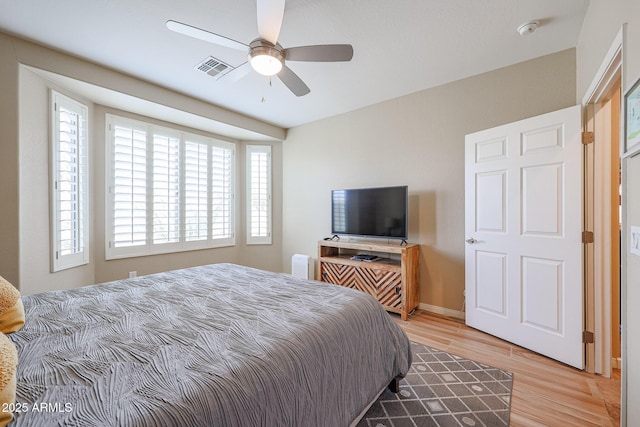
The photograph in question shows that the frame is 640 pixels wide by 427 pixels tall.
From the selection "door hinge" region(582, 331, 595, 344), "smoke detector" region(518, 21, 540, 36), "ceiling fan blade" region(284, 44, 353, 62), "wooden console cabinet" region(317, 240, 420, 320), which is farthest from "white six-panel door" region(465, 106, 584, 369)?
"ceiling fan blade" region(284, 44, 353, 62)

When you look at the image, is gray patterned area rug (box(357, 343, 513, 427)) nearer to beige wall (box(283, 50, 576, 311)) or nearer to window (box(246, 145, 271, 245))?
beige wall (box(283, 50, 576, 311))

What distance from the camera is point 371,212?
352cm

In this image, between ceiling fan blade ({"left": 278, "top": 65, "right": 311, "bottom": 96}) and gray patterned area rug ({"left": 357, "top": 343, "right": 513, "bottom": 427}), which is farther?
ceiling fan blade ({"left": 278, "top": 65, "right": 311, "bottom": 96})

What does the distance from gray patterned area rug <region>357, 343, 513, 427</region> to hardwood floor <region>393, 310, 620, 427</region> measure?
92 mm

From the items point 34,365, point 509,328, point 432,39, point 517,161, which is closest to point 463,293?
point 509,328

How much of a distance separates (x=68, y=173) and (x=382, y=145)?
356 cm

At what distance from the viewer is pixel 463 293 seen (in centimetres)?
305

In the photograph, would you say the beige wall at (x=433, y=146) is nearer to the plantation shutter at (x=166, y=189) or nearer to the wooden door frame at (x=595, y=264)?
the wooden door frame at (x=595, y=264)

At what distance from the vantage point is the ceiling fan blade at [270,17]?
157cm

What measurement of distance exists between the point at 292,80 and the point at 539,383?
291cm

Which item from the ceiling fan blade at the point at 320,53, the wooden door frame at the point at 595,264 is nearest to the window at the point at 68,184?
the ceiling fan blade at the point at 320,53

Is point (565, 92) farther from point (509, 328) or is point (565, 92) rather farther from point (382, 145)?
point (509, 328)

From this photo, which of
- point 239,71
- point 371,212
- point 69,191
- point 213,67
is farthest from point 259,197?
point 239,71

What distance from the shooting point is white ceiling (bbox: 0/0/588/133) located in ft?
6.45
